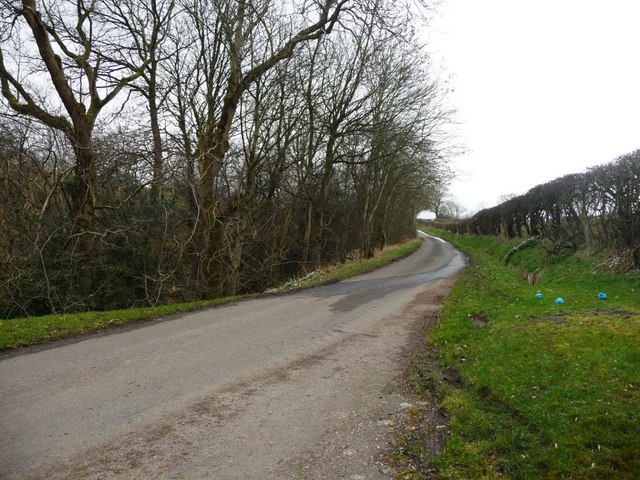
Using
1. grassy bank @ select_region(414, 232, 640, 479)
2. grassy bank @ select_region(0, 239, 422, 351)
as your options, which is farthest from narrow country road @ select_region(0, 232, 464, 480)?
grassy bank @ select_region(414, 232, 640, 479)

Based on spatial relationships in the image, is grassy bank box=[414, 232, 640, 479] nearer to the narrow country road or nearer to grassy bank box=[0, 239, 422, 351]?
the narrow country road

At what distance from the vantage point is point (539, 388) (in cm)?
453

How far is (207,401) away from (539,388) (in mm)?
3582

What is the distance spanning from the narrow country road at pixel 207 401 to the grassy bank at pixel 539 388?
2.36 ft

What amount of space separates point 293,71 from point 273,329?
10.8 meters

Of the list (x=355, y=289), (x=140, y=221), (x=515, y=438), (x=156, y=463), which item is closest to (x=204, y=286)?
(x=140, y=221)

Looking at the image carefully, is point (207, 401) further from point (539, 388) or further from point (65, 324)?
point (65, 324)

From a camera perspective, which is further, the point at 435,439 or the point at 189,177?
the point at 189,177

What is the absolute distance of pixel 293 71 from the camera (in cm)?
1510

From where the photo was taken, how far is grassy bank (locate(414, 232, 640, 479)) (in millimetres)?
3330

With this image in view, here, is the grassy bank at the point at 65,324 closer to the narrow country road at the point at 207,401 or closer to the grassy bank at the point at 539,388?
the narrow country road at the point at 207,401

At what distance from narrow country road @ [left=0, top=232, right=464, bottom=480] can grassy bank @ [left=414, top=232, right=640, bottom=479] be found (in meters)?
0.72

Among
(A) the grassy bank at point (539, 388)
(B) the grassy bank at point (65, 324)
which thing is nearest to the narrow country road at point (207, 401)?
(B) the grassy bank at point (65, 324)

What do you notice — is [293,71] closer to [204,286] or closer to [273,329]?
[204,286]
